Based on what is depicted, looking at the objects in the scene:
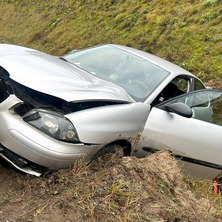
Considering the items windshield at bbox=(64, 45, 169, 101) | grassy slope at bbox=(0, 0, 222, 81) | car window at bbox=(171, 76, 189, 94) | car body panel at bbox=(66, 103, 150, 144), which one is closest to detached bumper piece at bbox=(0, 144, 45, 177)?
car body panel at bbox=(66, 103, 150, 144)

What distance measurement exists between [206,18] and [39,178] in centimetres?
863

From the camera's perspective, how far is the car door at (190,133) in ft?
9.95

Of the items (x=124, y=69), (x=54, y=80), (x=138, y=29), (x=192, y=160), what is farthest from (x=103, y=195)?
(x=138, y=29)

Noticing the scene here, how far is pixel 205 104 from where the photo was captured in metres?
3.60

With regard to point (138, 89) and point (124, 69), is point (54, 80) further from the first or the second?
point (124, 69)

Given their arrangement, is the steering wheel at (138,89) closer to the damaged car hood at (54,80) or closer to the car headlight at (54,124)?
the damaged car hood at (54,80)

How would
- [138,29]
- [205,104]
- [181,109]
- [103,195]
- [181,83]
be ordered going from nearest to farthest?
[103,195] → [181,109] → [205,104] → [181,83] → [138,29]

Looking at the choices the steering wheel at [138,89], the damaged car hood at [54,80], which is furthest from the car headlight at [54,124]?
the steering wheel at [138,89]

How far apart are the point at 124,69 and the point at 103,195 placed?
6.38 ft

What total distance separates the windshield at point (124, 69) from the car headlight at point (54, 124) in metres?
1.07

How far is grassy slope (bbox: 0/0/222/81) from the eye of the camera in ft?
26.4

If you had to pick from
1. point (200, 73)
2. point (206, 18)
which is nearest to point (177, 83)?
point (200, 73)

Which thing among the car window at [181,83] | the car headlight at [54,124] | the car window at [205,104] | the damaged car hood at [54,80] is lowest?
the car window at [205,104]

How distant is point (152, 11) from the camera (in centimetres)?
1103
